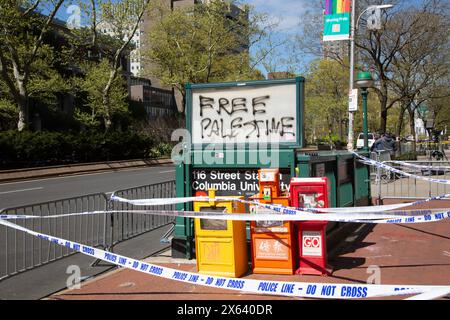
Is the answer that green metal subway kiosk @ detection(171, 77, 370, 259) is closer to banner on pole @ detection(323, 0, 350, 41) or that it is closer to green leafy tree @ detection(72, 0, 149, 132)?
banner on pole @ detection(323, 0, 350, 41)

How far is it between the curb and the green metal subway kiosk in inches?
622

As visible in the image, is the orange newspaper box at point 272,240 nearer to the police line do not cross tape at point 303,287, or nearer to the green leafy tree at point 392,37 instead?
the police line do not cross tape at point 303,287

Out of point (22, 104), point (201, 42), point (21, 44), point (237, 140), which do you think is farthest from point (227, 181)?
point (201, 42)

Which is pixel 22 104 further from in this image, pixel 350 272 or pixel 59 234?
pixel 350 272

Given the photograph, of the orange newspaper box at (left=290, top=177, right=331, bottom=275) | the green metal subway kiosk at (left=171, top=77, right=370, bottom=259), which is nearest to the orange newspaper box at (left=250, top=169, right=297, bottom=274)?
the orange newspaper box at (left=290, top=177, right=331, bottom=275)

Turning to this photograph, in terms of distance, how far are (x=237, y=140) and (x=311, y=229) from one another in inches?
70.1

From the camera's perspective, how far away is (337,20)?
1559 centimetres

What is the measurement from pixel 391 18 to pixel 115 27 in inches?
681

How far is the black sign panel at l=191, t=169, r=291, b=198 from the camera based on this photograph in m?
6.27

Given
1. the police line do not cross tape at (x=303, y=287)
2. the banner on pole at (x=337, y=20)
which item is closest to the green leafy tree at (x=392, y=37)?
the banner on pole at (x=337, y=20)

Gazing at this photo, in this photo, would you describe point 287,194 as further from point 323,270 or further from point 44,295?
point 44,295

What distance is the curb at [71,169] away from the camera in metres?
20.2

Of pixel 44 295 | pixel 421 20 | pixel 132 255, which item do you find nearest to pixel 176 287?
pixel 44 295
